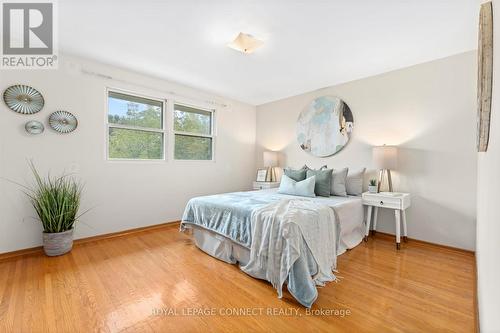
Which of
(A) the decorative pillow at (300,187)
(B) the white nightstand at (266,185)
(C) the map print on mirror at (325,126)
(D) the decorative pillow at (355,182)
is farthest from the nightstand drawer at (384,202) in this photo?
(B) the white nightstand at (266,185)

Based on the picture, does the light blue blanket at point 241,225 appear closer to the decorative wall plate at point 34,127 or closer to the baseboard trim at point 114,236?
the baseboard trim at point 114,236

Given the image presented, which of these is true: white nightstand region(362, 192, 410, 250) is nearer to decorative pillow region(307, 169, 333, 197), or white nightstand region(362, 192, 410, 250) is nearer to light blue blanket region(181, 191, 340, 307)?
decorative pillow region(307, 169, 333, 197)

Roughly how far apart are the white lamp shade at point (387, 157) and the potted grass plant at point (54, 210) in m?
3.90

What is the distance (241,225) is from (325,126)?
2459 mm

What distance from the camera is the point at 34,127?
99.8 inches

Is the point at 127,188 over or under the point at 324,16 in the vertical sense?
under

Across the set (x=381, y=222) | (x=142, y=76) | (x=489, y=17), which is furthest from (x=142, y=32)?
(x=381, y=222)

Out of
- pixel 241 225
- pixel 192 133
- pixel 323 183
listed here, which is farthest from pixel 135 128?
pixel 323 183

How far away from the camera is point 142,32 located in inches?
90.1

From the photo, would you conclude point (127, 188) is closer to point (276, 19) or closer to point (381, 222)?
point (276, 19)

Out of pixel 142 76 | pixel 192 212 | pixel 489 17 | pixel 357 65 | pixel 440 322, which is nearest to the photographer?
pixel 489 17

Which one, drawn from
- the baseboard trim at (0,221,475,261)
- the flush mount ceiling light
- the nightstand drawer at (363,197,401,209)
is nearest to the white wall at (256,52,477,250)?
the baseboard trim at (0,221,475,261)

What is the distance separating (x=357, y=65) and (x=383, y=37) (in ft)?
2.14

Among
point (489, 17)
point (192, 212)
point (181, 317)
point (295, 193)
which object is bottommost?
point (181, 317)
